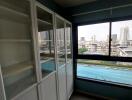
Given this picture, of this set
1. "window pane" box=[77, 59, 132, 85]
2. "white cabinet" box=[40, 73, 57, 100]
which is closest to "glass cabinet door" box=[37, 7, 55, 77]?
"white cabinet" box=[40, 73, 57, 100]

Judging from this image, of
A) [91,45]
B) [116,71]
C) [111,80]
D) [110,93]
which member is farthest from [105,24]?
[110,93]

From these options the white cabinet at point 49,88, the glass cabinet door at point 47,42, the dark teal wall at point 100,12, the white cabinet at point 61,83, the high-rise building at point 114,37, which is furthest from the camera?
the high-rise building at point 114,37

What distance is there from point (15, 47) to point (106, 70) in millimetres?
2399

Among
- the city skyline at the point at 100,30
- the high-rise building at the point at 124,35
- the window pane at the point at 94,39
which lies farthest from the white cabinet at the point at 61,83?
the high-rise building at the point at 124,35

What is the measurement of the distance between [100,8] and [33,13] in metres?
1.76

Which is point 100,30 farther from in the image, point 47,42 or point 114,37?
point 47,42

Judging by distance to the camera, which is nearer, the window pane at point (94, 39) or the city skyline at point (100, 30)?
the city skyline at point (100, 30)

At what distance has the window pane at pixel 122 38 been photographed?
221 centimetres

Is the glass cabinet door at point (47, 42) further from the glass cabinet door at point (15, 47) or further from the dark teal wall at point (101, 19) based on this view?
the dark teal wall at point (101, 19)

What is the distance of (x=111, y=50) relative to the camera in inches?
93.2

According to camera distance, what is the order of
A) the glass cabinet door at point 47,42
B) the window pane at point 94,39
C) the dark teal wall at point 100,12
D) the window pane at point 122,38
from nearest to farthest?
1. the glass cabinet door at point 47,42
2. the dark teal wall at point 100,12
3. the window pane at point 122,38
4. the window pane at point 94,39

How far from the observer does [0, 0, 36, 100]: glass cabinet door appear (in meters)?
1.05

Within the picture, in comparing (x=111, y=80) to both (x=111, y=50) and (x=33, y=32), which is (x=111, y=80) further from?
(x=33, y=32)

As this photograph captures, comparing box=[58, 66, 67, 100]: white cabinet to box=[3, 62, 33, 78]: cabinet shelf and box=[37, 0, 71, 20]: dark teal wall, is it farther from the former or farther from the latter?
box=[37, 0, 71, 20]: dark teal wall
